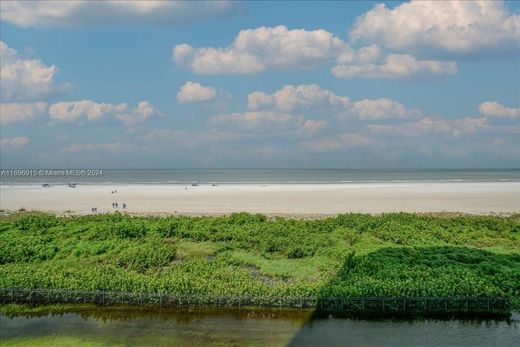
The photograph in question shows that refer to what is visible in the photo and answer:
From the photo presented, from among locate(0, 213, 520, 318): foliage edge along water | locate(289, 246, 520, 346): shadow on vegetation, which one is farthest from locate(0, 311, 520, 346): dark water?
locate(0, 213, 520, 318): foliage edge along water

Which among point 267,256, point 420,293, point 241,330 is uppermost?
point 267,256

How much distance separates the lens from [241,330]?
63.3 feet

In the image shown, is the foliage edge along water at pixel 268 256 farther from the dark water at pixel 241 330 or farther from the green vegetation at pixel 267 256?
the dark water at pixel 241 330

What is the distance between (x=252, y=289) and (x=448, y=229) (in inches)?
766

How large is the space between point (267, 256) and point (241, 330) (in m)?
9.51

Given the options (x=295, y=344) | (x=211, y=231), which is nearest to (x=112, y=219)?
(x=211, y=231)

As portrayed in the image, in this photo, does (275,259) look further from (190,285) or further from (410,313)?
(410,313)

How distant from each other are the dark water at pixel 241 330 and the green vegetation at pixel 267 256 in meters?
1.66

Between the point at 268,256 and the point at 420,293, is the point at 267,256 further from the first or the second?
the point at 420,293

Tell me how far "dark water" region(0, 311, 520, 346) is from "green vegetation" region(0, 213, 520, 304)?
1.66 metres

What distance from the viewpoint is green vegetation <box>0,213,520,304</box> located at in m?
22.3

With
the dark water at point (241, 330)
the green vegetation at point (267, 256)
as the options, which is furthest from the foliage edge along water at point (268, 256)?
the dark water at point (241, 330)

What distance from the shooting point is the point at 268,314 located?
20891 millimetres

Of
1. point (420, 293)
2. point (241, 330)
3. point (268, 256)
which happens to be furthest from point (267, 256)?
point (420, 293)
